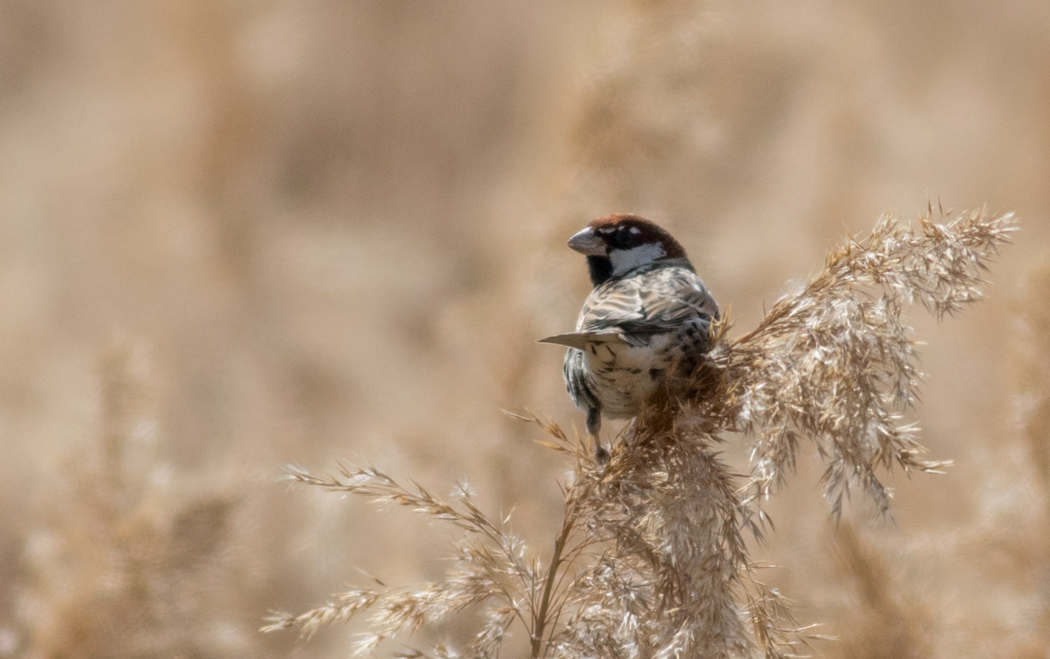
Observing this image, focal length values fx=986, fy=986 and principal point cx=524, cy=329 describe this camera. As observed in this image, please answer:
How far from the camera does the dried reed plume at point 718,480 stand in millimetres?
1564

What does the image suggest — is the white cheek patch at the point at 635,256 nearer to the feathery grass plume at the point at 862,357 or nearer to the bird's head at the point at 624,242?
the bird's head at the point at 624,242

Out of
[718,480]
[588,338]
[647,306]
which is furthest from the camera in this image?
[647,306]

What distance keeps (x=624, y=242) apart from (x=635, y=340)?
2.35ft

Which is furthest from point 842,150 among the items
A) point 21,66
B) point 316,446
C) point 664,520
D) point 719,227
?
point 21,66

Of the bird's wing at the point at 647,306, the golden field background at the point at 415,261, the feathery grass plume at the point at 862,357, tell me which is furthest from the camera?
the golden field background at the point at 415,261

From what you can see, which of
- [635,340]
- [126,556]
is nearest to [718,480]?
[635,340]

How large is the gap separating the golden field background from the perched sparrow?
10.2 inches

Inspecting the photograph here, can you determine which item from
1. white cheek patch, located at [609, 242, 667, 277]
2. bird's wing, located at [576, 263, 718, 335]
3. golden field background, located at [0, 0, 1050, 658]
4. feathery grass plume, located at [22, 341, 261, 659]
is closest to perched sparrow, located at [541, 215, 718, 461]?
→ bird's wing, located at [576, 263, 718, 335]

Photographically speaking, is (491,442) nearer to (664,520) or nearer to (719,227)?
(664,520)

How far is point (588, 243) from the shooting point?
2.74 metres

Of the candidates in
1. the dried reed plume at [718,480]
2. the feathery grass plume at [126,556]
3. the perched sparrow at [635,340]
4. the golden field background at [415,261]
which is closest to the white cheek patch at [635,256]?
the perched sparrow at [635,340]

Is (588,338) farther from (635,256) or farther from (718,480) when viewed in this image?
(635,256)

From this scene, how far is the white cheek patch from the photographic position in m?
2.74

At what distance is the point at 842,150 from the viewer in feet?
17.2
